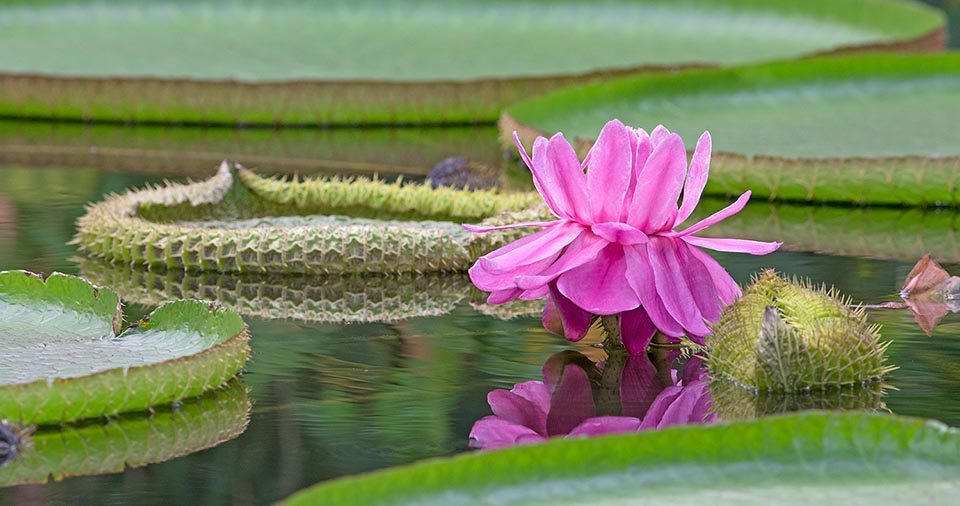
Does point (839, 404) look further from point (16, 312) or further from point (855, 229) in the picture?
point (855, 229)

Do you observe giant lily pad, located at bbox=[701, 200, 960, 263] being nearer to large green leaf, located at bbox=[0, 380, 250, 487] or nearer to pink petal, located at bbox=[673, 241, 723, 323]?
pink petal, located at bbox=[673, 241, 723, 323]

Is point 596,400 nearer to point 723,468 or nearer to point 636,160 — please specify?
point 636,160

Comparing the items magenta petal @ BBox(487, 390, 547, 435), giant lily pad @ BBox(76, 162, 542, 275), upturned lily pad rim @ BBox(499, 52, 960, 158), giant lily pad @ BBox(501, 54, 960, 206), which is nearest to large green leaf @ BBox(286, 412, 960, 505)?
magenta petal @ BBox(487, 390, 547, 435)

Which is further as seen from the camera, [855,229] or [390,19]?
[390,19]

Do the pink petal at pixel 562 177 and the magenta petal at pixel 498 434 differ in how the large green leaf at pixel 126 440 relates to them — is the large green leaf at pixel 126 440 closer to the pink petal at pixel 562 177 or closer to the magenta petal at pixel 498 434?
the magenta petal at pixel 498 434

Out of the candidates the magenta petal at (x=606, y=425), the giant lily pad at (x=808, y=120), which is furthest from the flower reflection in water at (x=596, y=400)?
the giant lily pad at (x=808, y=120)

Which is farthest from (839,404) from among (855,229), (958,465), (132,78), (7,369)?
(132,78)
